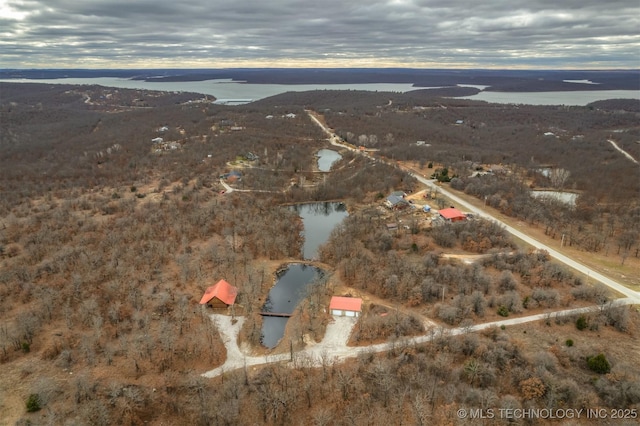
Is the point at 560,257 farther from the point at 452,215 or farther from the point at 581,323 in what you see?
the point at 452,215

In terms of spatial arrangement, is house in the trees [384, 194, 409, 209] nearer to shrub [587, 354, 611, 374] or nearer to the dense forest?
the dense forest

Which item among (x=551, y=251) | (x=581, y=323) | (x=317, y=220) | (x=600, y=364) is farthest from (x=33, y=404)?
(x=551, y=251)

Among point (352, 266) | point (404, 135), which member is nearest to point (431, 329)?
point (352, 266)

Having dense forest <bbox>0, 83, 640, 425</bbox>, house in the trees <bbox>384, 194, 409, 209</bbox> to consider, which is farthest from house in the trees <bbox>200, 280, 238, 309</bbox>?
house in the trees <bbox>384, 194, 409, 209</bbox>

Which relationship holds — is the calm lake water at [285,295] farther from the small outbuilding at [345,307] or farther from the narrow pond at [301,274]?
the small outbuilding at [345,307]

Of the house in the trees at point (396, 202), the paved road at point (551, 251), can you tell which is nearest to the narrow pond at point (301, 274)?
the house in the trees at point (396, 202)
